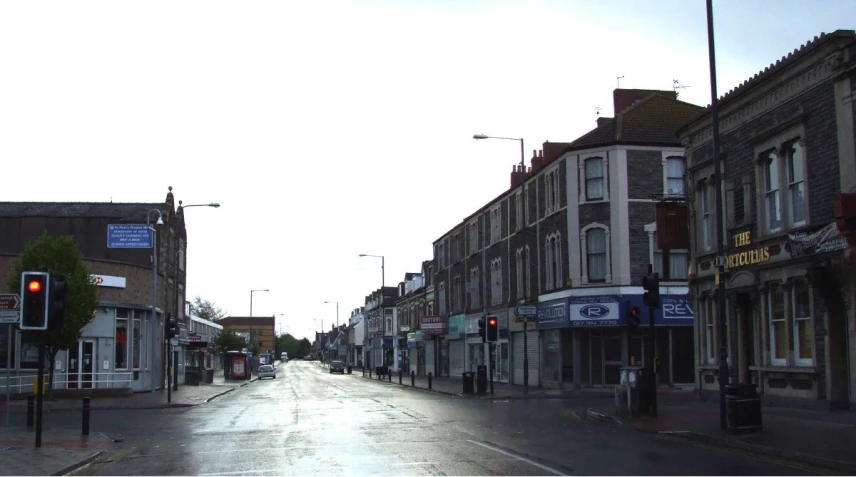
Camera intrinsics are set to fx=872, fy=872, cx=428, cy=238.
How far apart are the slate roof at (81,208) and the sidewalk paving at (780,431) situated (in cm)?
4071

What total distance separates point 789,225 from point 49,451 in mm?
18583

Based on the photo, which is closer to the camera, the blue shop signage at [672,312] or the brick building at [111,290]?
the blue shop signage at [672,312]

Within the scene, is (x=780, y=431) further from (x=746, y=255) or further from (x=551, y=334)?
(x=551, y=334)

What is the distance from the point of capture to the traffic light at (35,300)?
17719 mm

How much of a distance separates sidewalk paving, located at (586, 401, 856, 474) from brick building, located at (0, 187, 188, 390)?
2523cm

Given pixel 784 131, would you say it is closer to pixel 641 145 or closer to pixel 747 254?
pixel 747 254

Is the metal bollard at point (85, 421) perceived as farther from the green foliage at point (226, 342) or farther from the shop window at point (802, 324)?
the green foliage at point (226, 342)

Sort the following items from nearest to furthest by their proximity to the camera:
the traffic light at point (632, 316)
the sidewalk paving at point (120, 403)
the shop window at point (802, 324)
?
the shop window at point (802, 324) → the traffic light at point (632, 316) → the sidewalk paving at point (120, 403)

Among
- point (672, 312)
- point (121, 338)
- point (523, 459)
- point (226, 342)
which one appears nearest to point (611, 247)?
point (672, 312)

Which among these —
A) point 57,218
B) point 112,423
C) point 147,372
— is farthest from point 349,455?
point 57,218

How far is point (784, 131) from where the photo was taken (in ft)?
75.8

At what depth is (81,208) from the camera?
59.1 m

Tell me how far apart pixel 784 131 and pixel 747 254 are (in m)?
3.90

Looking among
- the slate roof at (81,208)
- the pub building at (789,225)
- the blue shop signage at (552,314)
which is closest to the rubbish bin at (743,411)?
the pub building at (789,225)
